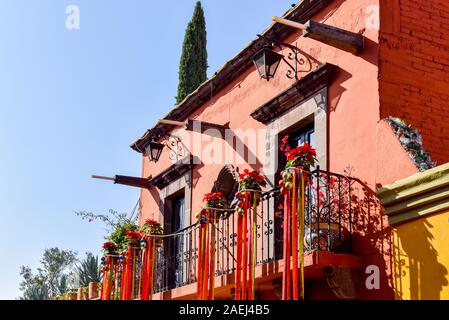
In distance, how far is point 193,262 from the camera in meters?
13.2

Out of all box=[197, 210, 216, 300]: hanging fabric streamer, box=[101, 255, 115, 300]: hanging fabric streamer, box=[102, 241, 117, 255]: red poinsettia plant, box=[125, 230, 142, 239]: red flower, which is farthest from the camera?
box=[102, 241, 117, 255]: red poinsettia plant

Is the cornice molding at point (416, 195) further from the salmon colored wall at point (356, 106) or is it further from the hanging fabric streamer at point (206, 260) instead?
the hanging fabric streamer at point (206, 260)

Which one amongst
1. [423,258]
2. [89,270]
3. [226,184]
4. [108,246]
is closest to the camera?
[423,258]

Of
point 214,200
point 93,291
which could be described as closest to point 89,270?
point 93,291

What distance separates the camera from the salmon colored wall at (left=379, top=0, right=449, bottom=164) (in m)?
9.70

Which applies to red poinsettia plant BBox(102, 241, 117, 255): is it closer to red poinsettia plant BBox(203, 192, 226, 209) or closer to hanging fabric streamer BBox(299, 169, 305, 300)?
red poinsettia plant BBox(203, 192, 226, 209)

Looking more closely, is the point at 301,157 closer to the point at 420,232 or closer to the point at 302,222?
the point at 302,222

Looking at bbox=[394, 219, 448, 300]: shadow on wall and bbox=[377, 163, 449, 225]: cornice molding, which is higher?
bbox=[377, 163, 449, 225]: cornice molding

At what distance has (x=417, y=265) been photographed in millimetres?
8305

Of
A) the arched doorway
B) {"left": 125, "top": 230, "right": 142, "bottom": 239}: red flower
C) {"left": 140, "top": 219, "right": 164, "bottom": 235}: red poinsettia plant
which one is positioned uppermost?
the arched doorway

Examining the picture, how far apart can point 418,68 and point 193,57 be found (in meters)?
13.0

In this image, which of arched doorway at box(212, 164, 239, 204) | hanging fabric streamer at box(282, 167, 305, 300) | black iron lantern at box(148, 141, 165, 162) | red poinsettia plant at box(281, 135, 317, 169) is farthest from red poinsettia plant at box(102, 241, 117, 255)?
red poinsettia plant at box(281, 135, 317, 169)
